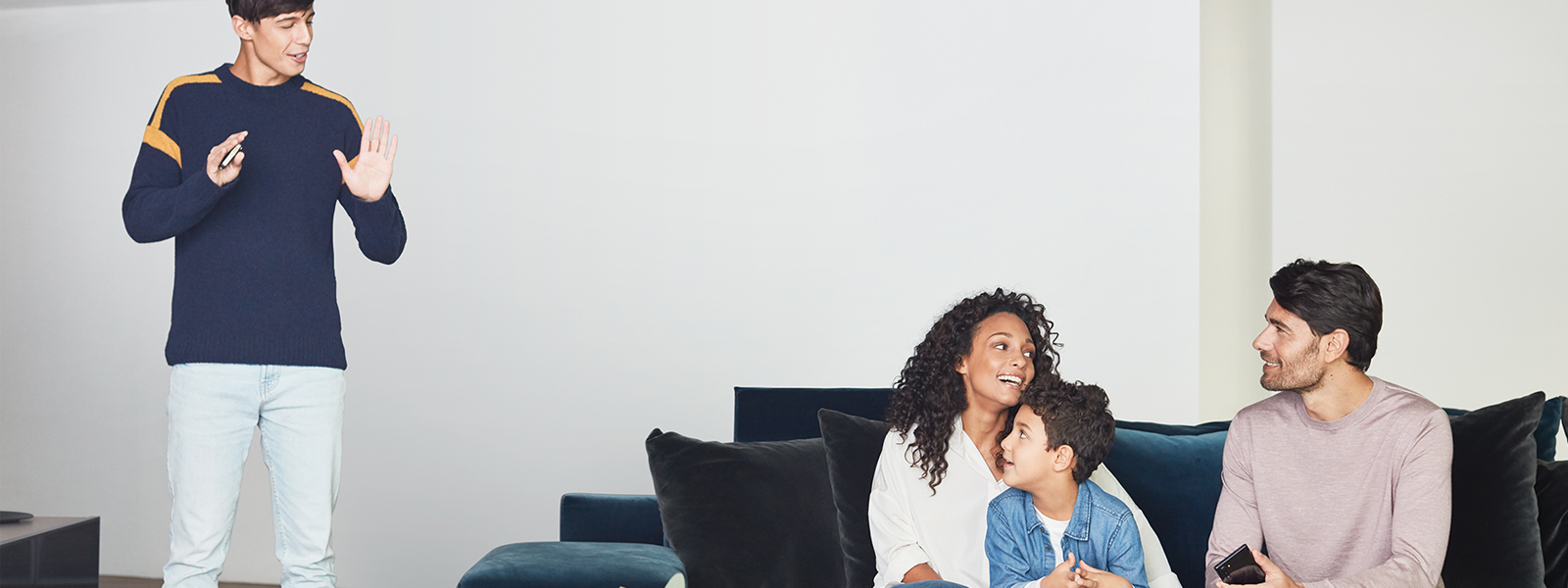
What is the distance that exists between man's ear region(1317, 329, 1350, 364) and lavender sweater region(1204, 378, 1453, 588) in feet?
0.41

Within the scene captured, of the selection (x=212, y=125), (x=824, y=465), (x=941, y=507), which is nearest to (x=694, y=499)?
(x=824, y=465)

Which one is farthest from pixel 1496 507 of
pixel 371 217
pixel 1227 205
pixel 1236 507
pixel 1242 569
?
pixel 371 217

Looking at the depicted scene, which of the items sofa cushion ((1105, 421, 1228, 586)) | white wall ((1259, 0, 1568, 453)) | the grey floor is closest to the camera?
sofa cushion ((1105, 421, 1228, 586))

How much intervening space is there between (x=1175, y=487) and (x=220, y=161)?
1.95 meters

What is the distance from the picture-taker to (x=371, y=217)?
199 cm

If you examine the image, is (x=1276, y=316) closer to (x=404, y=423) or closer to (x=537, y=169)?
(x=537, y=169)

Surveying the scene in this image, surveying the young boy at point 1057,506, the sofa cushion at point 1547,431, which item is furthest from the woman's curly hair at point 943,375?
the sofa cushion at point 1547,431

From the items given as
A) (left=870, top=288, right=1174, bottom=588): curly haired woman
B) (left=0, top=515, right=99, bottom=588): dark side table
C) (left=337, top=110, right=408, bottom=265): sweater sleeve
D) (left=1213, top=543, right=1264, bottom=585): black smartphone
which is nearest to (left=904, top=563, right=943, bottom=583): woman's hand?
(left=870, top=288, right=1174, bottom=588): curly haired woman

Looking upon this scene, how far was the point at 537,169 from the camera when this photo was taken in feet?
12.2

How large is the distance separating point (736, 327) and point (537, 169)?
35.6 inches

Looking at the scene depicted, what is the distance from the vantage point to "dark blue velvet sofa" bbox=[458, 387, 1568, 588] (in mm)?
1924

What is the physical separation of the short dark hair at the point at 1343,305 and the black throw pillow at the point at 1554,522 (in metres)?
0.58

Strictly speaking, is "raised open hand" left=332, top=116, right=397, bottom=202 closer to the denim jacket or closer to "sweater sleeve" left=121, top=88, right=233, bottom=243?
"sweater sleeve" left=121, top=88, right=233, bottom=243

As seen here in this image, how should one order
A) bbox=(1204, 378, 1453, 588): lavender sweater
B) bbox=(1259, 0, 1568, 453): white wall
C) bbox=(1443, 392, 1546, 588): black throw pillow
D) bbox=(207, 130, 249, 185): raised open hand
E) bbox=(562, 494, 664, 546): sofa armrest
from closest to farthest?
bbox=(207, 130, 249, 185): raised open hand
bbox=(1204, 378, 1453, 588): lavender sweater
bbox=(1443, 392, 1546, 588): black throw pillow
bbox=(562, 494, 664, 546): sofa armrest
bbox=(1259, 0, 1568, 453): white wall
